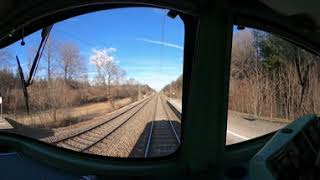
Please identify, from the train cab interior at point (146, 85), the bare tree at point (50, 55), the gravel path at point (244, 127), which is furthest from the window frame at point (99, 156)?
the gravel path at point (244, 127)

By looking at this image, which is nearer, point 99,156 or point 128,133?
point 99,156

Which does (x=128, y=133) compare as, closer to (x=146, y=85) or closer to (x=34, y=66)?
(x=146, y=85)

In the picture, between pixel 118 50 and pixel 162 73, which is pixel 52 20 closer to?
pixel 118 50

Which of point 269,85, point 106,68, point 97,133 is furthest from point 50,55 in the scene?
point 269,85

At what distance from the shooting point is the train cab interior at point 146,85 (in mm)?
3340

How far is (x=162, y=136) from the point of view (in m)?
3.80

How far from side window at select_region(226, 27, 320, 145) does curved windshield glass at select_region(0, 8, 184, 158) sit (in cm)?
51

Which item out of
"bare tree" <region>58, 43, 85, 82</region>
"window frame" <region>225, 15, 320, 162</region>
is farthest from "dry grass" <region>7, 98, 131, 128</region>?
"window frame" <region>225, 15, 320, 162</region>

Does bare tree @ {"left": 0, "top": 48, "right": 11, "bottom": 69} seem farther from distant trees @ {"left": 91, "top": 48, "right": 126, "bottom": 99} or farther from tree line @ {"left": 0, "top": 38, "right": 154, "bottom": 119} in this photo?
distant trees @ {"left": 91, "top": 48, "right": 126, "bottom": 99}

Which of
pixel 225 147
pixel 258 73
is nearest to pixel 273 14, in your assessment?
pixel 258 73

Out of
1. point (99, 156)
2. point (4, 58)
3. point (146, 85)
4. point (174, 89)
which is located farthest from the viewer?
point (146, 85)

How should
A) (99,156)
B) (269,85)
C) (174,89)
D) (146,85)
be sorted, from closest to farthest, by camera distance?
1. (99,156)
2. (174,89)
3. (269,85)
4. (146,85)

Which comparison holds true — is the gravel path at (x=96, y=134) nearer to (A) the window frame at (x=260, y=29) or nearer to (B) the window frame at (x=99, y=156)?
(B) the window frame at (x=99, y=156)

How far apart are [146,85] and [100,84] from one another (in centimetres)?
43
